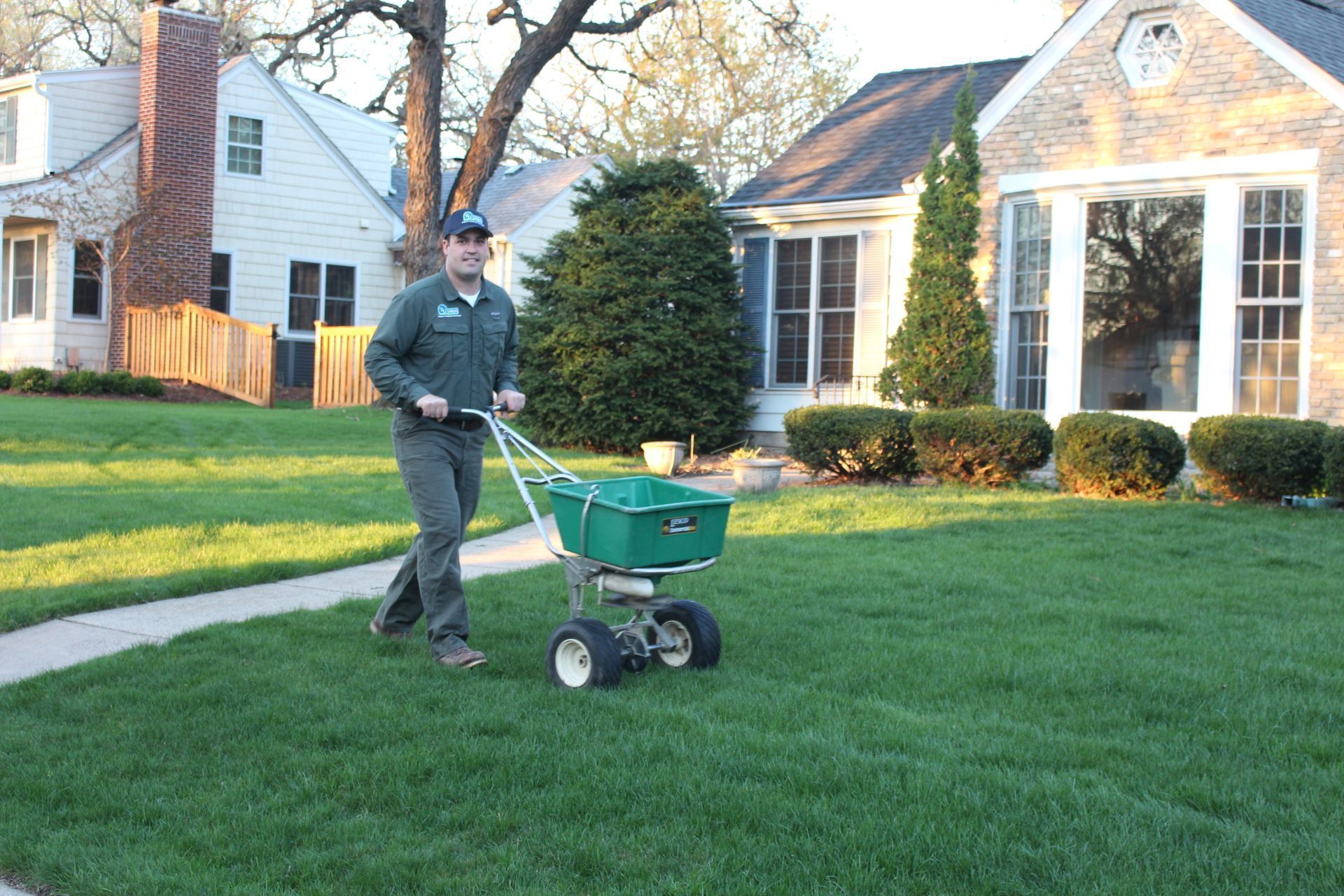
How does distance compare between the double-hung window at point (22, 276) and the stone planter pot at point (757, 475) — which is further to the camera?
the double-hung window at point (22, 276)

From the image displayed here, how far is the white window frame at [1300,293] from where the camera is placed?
40.2ft

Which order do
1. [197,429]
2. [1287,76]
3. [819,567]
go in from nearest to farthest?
[819,567], [1287,76], [197,429]

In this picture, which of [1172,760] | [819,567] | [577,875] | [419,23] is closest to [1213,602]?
[819,567]

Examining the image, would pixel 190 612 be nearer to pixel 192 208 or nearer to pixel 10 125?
pixel 192 208

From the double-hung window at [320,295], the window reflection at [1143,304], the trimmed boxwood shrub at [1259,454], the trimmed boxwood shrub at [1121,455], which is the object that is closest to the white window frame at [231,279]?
the double-hung window at [320,295]

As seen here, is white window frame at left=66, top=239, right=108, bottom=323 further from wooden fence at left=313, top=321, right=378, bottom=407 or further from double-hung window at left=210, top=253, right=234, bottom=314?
wooden fence at left=313, top=321, right=378, bottom=407

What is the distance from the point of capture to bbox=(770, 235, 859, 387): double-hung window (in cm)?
1622

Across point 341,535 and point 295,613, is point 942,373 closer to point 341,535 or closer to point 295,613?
point 341,535

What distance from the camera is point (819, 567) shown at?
807 centimetres

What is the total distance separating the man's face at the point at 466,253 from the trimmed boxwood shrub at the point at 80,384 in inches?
657

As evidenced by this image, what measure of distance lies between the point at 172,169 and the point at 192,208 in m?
0.78

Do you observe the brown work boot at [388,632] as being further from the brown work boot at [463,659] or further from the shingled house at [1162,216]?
the shingled house at [1162,216]

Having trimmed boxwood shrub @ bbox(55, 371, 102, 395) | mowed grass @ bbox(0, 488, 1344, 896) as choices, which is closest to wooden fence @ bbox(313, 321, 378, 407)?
trimmed boxwood shrub @ bbox(55, 371, 102, 395)

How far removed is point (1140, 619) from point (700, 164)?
32.4 meters
